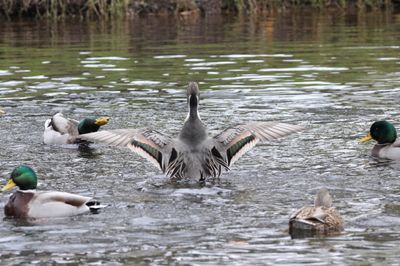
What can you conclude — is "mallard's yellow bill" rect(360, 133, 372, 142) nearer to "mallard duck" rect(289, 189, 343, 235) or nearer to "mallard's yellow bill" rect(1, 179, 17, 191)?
"mallard duck" rect(289, 189, 343, 235)

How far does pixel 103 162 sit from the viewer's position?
11969 mm

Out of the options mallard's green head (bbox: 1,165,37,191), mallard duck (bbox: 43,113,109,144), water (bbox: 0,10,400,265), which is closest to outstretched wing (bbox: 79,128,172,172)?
water (bbox: 0,10,400,265)

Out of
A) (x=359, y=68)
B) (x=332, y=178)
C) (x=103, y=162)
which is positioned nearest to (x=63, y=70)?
(x=359, y=68)

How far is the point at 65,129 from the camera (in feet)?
43.6

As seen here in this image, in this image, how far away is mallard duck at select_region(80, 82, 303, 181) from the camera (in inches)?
434

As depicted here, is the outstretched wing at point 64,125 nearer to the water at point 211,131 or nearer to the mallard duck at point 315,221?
the water at point 211,131

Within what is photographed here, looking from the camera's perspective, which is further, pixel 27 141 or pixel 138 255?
pixel 27 141

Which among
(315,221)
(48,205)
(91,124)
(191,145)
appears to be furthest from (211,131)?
(315,221)

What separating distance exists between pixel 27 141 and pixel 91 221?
13.8 feet

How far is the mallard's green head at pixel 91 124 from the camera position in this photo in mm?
13352

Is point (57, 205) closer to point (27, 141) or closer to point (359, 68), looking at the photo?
point (27, 141)

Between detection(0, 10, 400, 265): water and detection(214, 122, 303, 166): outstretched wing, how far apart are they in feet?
0.76

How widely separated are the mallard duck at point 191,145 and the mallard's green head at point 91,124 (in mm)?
2128

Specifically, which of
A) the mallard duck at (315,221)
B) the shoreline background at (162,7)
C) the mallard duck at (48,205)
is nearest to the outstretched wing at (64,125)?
the mallard duck at (48,205)
